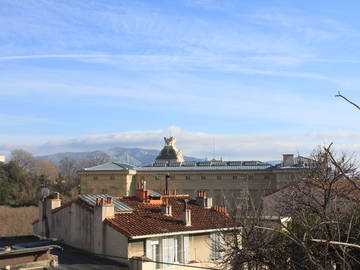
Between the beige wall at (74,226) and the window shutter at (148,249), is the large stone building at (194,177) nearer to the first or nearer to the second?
the beige wall at (74,226)

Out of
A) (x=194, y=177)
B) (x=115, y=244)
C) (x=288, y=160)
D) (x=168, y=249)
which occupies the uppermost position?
(x=288, y=160)

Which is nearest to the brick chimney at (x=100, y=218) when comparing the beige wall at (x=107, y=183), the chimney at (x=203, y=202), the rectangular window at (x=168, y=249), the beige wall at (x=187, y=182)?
the rectangular window at (x=168, y=249)

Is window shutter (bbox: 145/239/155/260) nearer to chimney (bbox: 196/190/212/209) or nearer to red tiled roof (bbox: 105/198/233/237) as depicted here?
red tiled roof (bbox: 105/198/233/237)

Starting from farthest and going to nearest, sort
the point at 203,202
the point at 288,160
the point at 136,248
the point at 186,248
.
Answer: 1. the point at 288,160
2. the point at 203,202
3. the point at 186,248
4. the point at 136,248

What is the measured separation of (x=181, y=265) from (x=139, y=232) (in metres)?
1.97

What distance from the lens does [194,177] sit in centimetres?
5509

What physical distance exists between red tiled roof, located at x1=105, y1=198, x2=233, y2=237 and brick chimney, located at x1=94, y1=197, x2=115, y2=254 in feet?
0.82

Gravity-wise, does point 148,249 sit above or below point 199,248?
above

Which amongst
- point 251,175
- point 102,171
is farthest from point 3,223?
point 251,175

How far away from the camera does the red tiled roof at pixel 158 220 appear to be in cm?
2098

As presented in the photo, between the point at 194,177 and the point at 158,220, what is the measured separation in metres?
32.5

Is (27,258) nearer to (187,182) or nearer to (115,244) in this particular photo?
(115,244)

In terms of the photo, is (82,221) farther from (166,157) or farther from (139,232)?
(166,157)

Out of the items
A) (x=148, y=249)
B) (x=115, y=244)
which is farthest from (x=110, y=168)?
(x=148, y=249)
